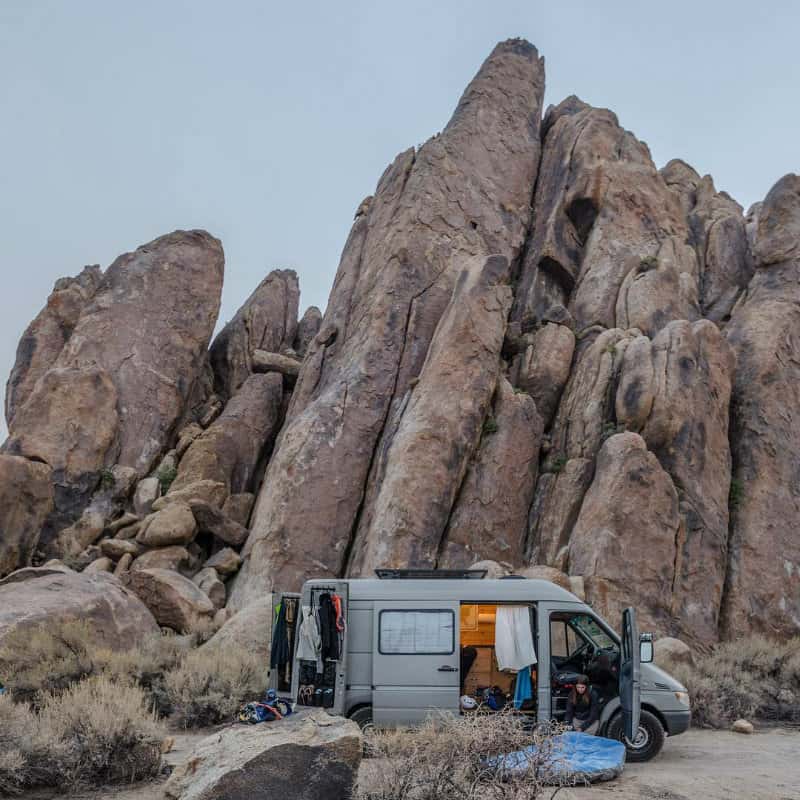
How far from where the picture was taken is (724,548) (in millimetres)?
23266

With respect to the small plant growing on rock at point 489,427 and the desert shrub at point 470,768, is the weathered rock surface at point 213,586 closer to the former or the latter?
the small plant growing on rock at point 489,427

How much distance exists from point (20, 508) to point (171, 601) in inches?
310

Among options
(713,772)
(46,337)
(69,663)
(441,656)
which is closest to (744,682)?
(713,772)

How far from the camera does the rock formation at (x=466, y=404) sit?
22.9 m

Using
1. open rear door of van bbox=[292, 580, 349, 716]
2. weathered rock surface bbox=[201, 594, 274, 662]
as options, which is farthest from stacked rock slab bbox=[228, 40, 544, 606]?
open rear door of van bbox=[292, 580, 349, 716]

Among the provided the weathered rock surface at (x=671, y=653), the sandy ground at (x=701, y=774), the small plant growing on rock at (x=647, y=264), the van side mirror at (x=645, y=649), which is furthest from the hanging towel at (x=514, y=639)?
the small plant growing on rock at (x=647, y=264)

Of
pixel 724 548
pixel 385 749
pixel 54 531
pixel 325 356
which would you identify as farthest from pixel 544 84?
pixel 385 749

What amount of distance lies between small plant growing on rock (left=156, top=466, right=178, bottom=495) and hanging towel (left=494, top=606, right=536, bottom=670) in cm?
2009

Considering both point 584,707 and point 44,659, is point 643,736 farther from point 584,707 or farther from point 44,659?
point 44,659

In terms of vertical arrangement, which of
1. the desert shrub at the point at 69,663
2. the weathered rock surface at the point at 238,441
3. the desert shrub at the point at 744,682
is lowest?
the desert shrub at the point at 744,682

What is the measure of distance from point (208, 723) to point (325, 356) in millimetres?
17918

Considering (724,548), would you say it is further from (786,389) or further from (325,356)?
(325,356)

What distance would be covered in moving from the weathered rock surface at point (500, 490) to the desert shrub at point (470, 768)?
49.8 feet

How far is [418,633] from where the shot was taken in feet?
39.9
